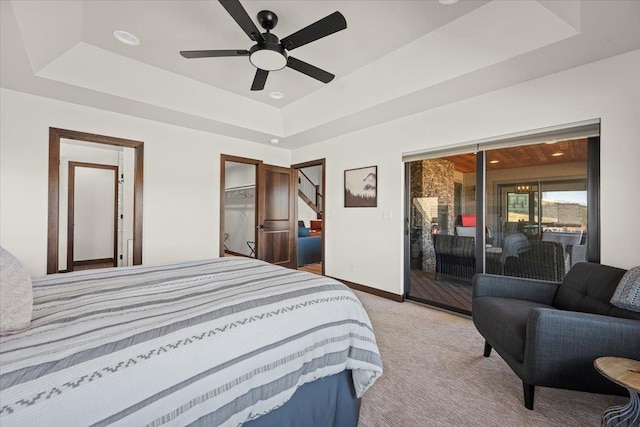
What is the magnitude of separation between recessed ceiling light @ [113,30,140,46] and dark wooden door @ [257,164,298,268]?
103 inches

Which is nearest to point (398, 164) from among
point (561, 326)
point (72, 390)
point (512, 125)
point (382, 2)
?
point (512, 125)

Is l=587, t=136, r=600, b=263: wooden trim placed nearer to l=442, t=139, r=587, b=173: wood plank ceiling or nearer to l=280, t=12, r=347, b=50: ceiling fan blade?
l=442, t=139, r=587, b=173: wood plank ceiling

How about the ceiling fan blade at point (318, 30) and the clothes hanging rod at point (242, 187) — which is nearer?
the ceiling fan blade at point (318, 30)

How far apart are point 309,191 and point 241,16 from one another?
283 inches

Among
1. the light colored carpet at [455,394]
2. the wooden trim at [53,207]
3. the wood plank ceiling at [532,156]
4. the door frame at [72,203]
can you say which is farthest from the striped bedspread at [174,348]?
the door frame at [72,203]

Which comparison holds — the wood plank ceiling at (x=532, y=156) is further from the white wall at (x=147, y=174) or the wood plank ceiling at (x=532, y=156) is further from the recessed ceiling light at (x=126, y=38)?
the recessed ceiling light at (x=126, y=38)

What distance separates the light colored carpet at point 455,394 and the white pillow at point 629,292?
67 centimetres

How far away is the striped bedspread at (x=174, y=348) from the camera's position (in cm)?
77

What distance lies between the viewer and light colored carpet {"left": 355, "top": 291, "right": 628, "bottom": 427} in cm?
165

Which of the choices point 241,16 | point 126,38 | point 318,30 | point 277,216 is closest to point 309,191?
A: point 277,216

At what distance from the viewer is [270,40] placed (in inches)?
88.1

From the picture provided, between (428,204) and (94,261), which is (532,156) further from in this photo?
(94,261)

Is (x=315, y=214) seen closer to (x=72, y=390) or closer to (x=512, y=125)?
(x=512, y=125)

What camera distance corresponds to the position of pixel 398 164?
3.81 metres
